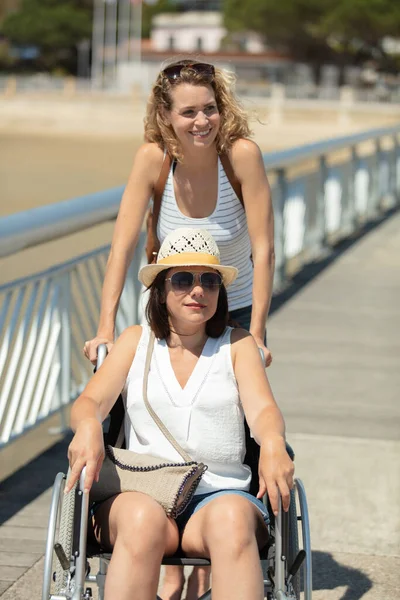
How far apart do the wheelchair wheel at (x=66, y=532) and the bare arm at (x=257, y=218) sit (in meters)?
0.92

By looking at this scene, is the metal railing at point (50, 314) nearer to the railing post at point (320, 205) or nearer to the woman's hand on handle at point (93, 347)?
the woman's hand on handle at point (93, 347)

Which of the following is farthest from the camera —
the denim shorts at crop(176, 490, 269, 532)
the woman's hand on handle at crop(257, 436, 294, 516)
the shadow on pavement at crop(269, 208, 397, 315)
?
the shadow on pavement at crop(269, 208, 397, 315)

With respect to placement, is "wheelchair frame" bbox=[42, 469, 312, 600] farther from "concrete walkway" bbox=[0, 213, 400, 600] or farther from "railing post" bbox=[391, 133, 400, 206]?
"railing post" bbox=[391, 133, 400, 206]

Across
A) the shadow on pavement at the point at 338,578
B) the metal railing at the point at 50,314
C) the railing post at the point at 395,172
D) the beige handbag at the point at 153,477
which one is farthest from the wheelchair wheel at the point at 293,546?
the railing post at the point at 395,172

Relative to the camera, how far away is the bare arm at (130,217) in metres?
3.58

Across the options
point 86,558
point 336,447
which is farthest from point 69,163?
point 86,558

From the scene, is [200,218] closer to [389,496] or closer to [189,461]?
[189,461]

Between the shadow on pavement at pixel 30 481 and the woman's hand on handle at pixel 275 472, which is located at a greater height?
the woman's hand on handle at pixel 275 472

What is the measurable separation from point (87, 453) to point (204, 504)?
0.33 metres

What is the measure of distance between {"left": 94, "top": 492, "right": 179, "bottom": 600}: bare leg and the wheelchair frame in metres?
0.08

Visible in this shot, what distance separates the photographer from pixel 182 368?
3084 millimetres

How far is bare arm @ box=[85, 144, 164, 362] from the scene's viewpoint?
3.58m

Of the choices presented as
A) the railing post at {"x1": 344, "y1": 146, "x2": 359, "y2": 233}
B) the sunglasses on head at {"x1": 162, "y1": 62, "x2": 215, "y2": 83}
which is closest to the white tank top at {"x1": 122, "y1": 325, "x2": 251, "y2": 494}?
the sunglasses on head at {"x1": 162, "y1": 62, "x2": 215, "y2": 83}

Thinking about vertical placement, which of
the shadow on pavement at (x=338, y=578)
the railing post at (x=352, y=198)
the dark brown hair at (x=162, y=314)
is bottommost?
the shadow on pavement at (x=338, y=578)
